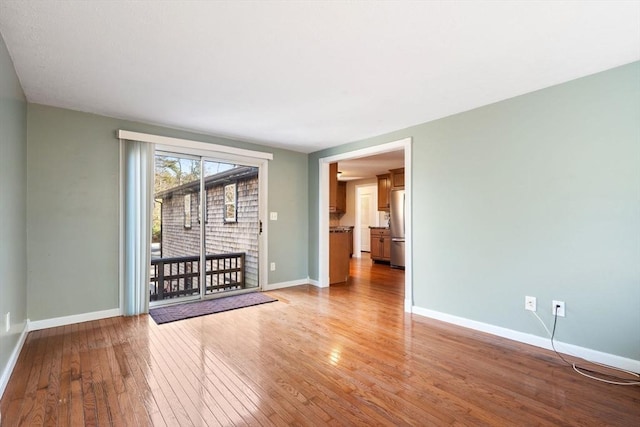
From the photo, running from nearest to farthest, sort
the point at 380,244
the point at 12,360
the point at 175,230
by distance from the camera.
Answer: the point at 12,360, the point at 175,230, the point at 380,244

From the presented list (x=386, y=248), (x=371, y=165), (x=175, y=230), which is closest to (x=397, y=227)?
(x=386, y=248)

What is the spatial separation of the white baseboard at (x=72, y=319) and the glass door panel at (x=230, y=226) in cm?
114

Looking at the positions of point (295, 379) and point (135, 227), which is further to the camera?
point (135, 227)

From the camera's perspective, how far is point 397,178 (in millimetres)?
7219

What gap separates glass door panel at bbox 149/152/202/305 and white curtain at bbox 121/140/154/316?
0.25 m

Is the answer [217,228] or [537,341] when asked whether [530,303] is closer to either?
[537,341]

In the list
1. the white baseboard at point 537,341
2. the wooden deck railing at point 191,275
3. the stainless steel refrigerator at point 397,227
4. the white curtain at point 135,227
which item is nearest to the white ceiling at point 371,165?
the stainless steel refrigerator at point 397,227

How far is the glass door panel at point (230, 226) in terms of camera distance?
172 inches

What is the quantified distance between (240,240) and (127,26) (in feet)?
10.7

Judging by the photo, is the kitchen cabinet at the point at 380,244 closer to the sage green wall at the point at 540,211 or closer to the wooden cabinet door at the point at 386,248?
the wooden cabinet door at the point at 386,248

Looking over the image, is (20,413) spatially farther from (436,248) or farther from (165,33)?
(436,248)

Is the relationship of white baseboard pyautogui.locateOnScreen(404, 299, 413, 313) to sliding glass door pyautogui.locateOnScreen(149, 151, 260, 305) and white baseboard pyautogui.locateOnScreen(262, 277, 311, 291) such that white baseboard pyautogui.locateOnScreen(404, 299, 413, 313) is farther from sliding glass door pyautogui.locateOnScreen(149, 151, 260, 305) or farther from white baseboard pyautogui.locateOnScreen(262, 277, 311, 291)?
sliding glass door pyautogui.locateOnScreen(149, 151, 260, 305)

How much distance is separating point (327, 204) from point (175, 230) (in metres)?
2.35

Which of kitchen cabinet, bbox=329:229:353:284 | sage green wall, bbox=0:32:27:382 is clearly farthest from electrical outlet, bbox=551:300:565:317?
sage green wall, bbox=0:32:27:382
